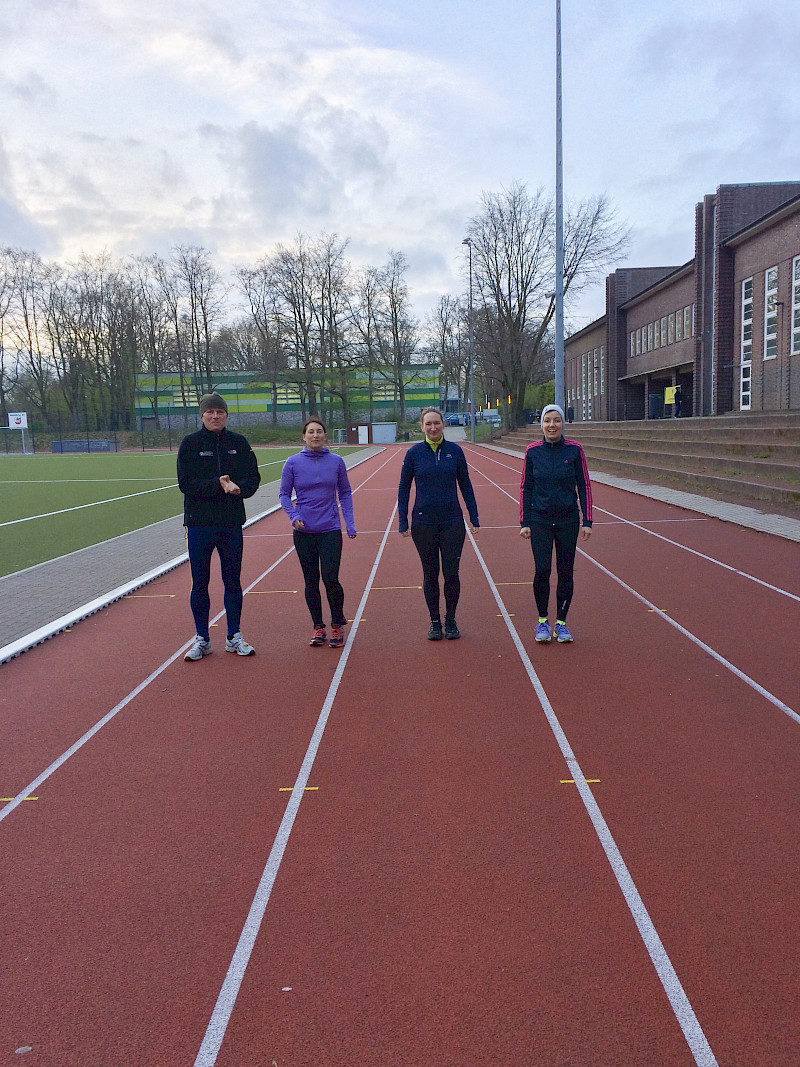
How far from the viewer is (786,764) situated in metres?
4.46

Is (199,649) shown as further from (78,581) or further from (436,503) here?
(78,581)

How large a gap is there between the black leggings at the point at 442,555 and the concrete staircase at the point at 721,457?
885cm

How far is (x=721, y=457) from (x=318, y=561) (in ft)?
50.6

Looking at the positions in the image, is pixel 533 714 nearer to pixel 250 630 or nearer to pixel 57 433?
pixel 250 630

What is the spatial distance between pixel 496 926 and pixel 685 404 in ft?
130

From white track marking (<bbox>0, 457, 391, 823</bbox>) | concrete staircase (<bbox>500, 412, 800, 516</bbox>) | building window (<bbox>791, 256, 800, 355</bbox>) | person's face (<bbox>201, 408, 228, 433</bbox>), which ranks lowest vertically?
white track marking (<bbox>0, 457, 391, 823</bbox>)

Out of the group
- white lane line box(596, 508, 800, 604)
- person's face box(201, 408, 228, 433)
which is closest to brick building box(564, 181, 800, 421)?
white lane line box(596, 508, 800, 604)

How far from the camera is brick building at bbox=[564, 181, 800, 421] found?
25.7 m

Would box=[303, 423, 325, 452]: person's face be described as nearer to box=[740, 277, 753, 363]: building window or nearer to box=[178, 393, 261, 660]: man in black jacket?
box=[178, 393, 261, 660]: man in black jacket

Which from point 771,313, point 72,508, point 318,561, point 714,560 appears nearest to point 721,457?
point 771,313

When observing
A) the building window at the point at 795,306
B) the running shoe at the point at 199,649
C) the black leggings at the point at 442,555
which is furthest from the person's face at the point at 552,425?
the building window at the point at 795,306

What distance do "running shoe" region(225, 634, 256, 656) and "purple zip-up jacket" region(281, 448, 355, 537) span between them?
105 cm

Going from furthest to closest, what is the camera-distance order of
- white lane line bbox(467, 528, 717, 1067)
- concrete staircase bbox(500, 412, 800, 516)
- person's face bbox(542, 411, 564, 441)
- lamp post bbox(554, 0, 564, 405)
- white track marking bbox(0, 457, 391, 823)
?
lamp post bbox(554, 0, 564, 405) → concrete staircase bbox(500, 412, 800, 516) → person's face bbox(542, 411, 564, 441) → white track marking bbox(0, 457, 391, 823) → white lane line bbox(467, 528, 717, 1067)

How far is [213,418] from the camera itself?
20.6ft
